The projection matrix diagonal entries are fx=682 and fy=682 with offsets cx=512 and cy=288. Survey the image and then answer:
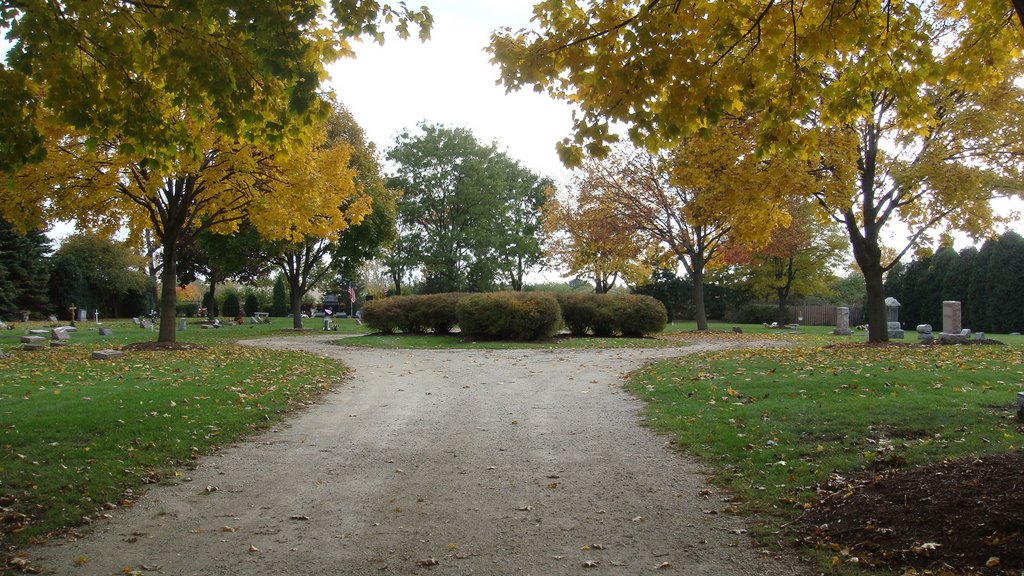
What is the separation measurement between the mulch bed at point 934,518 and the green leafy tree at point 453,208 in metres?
42.4

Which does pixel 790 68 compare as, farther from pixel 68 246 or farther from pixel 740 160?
pixel 68 246

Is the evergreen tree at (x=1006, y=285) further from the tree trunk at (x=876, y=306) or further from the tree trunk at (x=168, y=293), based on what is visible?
the tree trunk at (x=168, y=293)

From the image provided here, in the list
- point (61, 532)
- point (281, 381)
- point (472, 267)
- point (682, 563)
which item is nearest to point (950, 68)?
point (682, 563)

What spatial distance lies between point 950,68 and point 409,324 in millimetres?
21558

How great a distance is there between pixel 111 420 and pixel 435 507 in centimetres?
449

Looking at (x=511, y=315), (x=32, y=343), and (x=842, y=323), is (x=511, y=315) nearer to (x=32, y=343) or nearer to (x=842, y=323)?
(x=32, y=343)

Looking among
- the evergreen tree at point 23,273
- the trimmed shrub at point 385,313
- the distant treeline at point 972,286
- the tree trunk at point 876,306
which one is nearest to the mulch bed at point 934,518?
the tree trunk at point 876,306

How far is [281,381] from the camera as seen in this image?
11680 millimetres

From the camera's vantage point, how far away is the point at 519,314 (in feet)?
72.8

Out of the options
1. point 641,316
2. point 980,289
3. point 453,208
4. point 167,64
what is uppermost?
A: point 453,208

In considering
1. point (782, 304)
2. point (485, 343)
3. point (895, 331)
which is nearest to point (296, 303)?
point (485, 343)

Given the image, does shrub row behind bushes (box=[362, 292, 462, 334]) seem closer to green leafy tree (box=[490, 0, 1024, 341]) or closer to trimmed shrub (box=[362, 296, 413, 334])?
trimmed shrub (box=[362, 296, 413, 334])

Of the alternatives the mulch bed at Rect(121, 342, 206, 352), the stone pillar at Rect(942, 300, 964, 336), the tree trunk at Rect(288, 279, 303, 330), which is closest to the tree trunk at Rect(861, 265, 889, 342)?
the stone pillar at Rect(942, 300, 964, 336)

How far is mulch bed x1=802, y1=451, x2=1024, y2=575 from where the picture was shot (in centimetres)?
374
